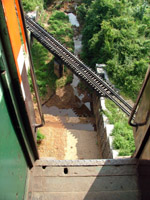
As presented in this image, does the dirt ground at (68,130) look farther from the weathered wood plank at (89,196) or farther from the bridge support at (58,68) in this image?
the weathered wood plank at (89,196)

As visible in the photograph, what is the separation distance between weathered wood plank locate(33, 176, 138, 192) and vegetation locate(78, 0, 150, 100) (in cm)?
755

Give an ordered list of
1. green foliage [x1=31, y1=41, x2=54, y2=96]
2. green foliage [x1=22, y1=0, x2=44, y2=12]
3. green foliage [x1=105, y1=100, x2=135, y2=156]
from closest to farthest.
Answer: green foliage [x1=105, y1=100, x2=135, y2=156]
green foliage [x1=31, y1=41, x2=54, y2=96]
green foliage [x1=22, y1=0, x2=44, y2=12]

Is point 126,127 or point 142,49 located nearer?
point 126,127

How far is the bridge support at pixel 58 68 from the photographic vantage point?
42.6 feet

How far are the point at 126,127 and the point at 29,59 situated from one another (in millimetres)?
6909

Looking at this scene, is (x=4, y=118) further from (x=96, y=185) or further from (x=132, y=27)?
(x=132, y=27)

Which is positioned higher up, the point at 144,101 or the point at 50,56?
the point at 144,101

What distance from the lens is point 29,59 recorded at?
9.50ft

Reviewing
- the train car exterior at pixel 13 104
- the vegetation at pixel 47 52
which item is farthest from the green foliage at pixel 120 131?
the train car exterior at pixel 13 104

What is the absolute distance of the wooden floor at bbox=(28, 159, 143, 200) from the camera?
3400 mm

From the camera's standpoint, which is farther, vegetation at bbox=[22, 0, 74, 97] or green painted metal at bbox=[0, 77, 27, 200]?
vegetation at bbox=[22, 0, 74, 97]

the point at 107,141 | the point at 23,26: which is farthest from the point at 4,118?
the point at 107,141

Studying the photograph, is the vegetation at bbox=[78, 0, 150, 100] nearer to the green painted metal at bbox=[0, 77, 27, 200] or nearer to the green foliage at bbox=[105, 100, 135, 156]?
the green foliage at bbox=[105, 100, 135, 156]

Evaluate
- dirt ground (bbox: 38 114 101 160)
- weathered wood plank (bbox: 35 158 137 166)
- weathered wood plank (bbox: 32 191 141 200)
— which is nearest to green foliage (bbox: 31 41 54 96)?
dirt ground (bbox: 38 114 101 160)
